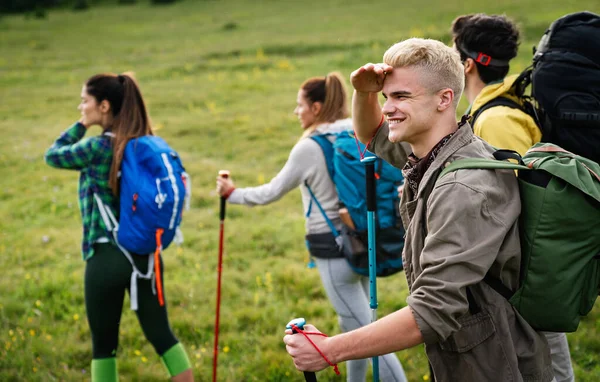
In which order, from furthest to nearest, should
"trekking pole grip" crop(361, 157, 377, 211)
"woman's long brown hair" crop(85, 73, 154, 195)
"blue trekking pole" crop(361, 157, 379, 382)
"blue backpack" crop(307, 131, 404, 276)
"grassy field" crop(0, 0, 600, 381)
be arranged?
"grassy field" crop(0, 0, 600, 381), "woman's long brown hair" crop(85, 73, 154, 195), "blue backpack" crop(307, 131, 404, 276), "trekking pole grip" crop(361, 157, 377, 211), "blue trekking pole" crop(361, 157, 379, 382)

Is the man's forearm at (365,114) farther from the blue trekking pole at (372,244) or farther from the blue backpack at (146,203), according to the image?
the blue backpack at (146,203)

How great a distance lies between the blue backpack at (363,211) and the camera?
15.6ft

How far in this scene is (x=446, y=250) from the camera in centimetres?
251

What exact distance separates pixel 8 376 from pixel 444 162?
5.06m

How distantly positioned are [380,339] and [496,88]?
2327 mm

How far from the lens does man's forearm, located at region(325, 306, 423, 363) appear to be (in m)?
2.49

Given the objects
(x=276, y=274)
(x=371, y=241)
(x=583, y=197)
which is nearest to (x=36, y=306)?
(x=276, y=274)

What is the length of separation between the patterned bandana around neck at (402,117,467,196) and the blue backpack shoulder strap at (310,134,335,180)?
6.41 feet

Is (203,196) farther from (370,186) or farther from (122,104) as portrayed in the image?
(370,186)

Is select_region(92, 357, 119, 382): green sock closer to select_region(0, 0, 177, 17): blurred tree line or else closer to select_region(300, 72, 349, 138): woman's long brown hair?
select_region(300, 72, 349, 138): woman's long brown hair

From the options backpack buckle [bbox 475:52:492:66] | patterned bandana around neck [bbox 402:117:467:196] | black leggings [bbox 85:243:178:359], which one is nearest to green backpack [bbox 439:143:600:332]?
patterned bandana around neck [bbox 402:117:467:196]

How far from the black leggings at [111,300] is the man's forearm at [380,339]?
2795 mm

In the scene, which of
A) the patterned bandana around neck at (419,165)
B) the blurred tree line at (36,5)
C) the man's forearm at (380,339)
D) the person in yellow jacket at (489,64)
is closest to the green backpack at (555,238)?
the patterned bandana around neck at (419,165)

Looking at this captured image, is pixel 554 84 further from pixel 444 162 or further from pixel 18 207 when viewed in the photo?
pixel 18 207
